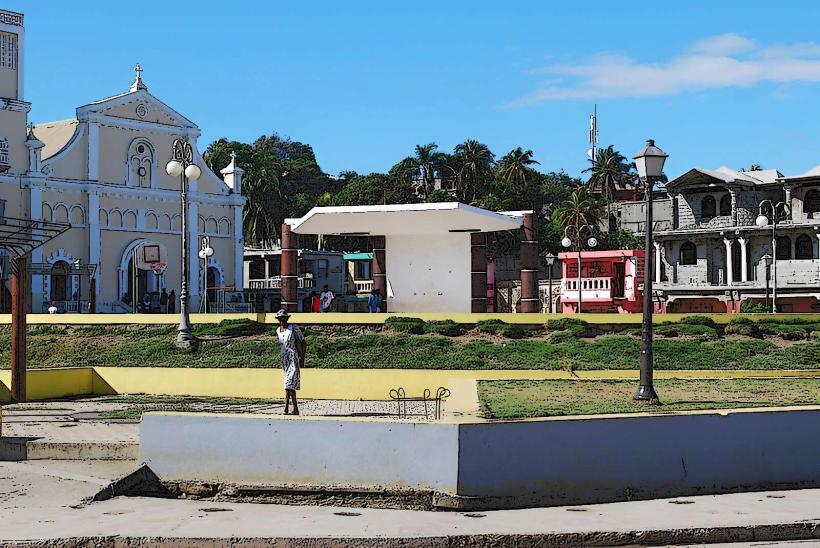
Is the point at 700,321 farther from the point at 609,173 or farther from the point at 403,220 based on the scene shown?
the point at 609,173

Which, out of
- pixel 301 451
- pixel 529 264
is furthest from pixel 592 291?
pixel 301 451

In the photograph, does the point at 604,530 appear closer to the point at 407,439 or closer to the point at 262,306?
the point at 407,439

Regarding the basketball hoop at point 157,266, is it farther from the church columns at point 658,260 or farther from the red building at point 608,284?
the church columns at point 658,260

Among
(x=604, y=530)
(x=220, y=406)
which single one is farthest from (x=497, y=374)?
(x=604, y=530)

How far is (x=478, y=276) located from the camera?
35.6m

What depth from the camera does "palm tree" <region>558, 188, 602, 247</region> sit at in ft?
247

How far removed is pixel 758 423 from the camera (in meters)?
12.4

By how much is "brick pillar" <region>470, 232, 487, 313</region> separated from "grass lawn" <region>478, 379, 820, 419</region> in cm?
1457

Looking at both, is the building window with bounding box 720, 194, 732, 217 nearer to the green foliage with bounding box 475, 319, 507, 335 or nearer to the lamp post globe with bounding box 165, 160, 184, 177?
the green foliage with bounding box 475, 319, 507, 335

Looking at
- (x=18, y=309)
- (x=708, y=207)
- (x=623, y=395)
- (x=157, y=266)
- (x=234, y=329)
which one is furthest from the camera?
(x=708, y=207)

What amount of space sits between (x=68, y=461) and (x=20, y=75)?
41633 millimetres

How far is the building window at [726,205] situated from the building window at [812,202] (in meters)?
4.07

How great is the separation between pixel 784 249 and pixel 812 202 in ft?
8.98

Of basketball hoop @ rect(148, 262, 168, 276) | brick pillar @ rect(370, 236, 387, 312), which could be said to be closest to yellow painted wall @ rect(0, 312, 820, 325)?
brick pillar @ rect(370, 236, 387, 312)
